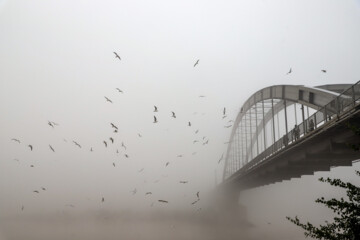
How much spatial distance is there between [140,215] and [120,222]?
9189 mm

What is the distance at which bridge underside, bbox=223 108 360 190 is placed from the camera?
17.8m

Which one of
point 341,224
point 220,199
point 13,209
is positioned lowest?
point 341,224

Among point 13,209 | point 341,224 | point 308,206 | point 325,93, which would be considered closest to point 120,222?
point 13,209

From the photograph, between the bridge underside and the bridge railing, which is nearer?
the bridge railing

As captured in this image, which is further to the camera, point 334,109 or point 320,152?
point 320,152

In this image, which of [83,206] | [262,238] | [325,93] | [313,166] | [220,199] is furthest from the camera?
[83,206]

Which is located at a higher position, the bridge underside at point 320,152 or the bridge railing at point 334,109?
the bridge railing at point 334,109

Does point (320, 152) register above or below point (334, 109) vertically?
below

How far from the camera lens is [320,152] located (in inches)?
830

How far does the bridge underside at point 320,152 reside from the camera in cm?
1777

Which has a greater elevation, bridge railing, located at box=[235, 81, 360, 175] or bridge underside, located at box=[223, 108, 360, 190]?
bridge railing, located at box=[235, 81, 360, 175]

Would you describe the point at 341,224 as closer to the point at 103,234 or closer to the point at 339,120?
the point at 339,120

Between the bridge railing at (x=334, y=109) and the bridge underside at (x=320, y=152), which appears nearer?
the bridge railing at (x=334, y=109)

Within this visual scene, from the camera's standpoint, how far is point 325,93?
2139 cm
